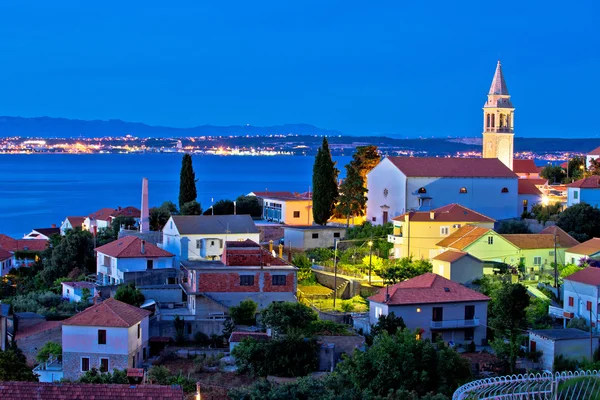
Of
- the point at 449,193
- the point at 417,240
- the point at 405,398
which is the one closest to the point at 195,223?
the point at 417,240

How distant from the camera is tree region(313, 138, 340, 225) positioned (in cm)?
4441

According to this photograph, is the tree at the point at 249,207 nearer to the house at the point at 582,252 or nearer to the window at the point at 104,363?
the house at the point at 582,252

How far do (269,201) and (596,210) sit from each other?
18582mm

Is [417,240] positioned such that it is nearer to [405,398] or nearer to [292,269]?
[292,269]

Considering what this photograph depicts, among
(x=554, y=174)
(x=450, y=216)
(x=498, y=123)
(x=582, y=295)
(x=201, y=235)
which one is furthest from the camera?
(x=554, y=174)

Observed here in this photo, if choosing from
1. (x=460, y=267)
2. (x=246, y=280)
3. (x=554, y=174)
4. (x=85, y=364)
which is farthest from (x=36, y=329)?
(x=554, y=174)

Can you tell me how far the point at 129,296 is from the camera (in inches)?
1154

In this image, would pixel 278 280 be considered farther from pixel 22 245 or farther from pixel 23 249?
pixel 22 245

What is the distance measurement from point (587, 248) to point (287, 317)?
1567 centimetres

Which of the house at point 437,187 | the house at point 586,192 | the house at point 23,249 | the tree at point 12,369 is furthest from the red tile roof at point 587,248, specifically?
the house at point 23,249

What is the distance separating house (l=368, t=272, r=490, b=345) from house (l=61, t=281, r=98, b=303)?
10986mm

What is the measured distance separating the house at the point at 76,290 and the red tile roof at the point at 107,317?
677 centimetres

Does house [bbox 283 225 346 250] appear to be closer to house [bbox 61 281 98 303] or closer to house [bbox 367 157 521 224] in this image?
house [bbox 367 157 521 224]

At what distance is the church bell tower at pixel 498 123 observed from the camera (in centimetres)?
5959
